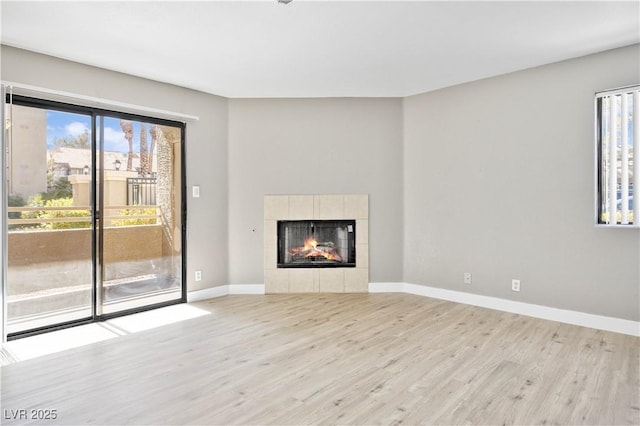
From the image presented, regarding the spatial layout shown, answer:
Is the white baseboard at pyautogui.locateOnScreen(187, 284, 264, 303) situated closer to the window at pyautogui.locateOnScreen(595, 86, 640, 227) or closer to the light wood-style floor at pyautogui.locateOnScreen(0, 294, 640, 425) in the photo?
the light wood-style floor at pyautogui.locateOnScreen(0, 294, 640, 425)

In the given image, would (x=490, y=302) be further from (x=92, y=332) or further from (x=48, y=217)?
(x=48, y=217)

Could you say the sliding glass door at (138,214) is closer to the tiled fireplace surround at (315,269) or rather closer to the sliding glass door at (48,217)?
the sliding glass door at (48,217)

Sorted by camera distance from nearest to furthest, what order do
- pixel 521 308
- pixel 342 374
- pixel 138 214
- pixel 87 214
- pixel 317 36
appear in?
pixel 342 374, pixel 317 36, pixel 87 214, pixel 521 308, pixel 138 214

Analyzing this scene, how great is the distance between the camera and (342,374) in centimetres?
265

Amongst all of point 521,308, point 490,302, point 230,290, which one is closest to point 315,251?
point 230,290

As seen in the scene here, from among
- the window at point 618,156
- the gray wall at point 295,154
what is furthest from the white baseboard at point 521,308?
the window at point 618,156

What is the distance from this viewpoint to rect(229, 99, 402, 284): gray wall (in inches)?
198

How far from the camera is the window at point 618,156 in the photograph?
128 inches

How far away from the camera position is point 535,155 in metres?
3.95

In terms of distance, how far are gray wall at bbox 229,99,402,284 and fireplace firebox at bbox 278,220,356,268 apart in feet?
0.95

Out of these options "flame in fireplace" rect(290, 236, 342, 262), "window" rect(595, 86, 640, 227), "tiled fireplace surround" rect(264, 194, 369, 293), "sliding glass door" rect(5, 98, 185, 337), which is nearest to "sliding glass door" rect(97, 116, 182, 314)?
"sliding glass door" rect(5, 98, 185, 337)

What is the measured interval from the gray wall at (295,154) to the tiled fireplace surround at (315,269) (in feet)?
0.31

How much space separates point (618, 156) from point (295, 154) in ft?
11.2

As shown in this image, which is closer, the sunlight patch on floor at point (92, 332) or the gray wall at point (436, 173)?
the sunlight patch on floor at point (92, 332)
